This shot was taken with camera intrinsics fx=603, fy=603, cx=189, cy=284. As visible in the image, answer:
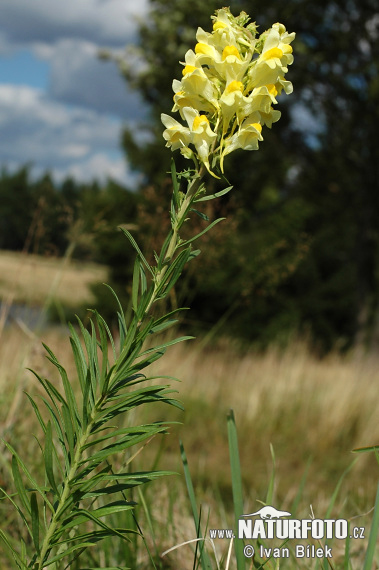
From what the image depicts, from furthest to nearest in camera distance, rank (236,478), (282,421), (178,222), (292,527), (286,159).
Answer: (286,159)
(282,421)
(292,527)
(236,478)
(178,222)

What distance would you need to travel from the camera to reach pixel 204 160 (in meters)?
0.84

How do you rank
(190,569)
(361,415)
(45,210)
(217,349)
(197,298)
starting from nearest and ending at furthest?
1. (190,569)
2. (45,210)
3. (361,415)
4. (217,349)
5. (197,298)

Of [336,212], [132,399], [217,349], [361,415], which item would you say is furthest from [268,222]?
[132,399]

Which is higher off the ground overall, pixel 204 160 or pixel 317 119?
pixel 317 119

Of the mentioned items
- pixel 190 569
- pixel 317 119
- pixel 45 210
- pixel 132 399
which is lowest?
pixel 190 569

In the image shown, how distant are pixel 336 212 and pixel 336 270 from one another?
2.23 meters

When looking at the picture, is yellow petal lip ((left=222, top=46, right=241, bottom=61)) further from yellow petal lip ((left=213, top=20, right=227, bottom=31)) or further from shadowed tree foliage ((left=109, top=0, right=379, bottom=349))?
shadowed tree foliage ((left=109, top=0, right=379, bottom=349))

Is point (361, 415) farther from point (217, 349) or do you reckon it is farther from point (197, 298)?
point (197, 298)

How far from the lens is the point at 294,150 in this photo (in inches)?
406

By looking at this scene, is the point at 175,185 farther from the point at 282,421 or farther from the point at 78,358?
the point at 282,421

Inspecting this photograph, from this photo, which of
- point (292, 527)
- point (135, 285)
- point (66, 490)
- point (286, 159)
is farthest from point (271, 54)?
point (286, 159)

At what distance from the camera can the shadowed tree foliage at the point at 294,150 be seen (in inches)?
363

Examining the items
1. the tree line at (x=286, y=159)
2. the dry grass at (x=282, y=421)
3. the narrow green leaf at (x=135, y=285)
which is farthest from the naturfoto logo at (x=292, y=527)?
the tree line at (x=286, y=159)

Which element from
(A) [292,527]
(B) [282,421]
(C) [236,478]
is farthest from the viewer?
(B) [282,421]
